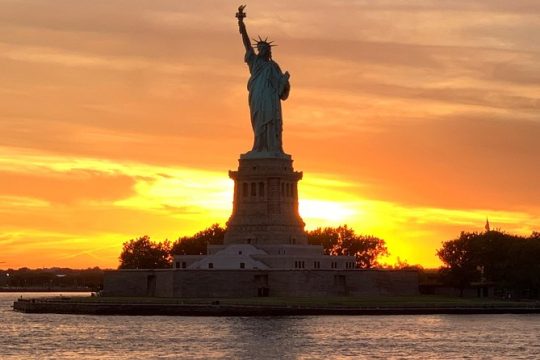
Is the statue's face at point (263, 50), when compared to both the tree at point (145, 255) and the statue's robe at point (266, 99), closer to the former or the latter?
the statue's robe at point (266, 99)

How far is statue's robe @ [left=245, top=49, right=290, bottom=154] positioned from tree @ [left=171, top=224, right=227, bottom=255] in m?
28.7

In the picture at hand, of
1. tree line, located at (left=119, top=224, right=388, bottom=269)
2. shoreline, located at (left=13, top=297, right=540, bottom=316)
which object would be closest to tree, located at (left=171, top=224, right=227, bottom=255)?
tree line, located at (left=119, top=224, right=388, bottom=269)

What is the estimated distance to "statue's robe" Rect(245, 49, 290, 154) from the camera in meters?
151

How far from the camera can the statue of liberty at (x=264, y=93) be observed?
151125 millimetres

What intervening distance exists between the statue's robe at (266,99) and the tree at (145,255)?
1292 inches

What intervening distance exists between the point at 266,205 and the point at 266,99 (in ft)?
36.3

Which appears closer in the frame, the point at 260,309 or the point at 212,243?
the point at 260,309

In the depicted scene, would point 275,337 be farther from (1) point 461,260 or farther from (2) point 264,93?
(1) point 461,260

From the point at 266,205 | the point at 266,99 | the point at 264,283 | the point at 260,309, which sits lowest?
the point at 260,309

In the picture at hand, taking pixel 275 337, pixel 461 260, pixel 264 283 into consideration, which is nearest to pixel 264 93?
pixel 264 283

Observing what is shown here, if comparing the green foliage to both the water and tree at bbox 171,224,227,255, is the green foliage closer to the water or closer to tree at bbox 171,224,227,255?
tree at bbox 171,224,227,255

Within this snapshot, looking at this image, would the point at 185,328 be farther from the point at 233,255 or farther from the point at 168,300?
the point at 233,255

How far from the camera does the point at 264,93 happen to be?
495 ft

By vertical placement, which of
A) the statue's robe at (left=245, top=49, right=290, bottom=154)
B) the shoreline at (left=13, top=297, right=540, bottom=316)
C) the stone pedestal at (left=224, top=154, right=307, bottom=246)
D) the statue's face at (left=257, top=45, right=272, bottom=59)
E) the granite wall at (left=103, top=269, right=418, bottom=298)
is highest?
the statue's face at (left=257, top=45, right=272, bottom=59)
